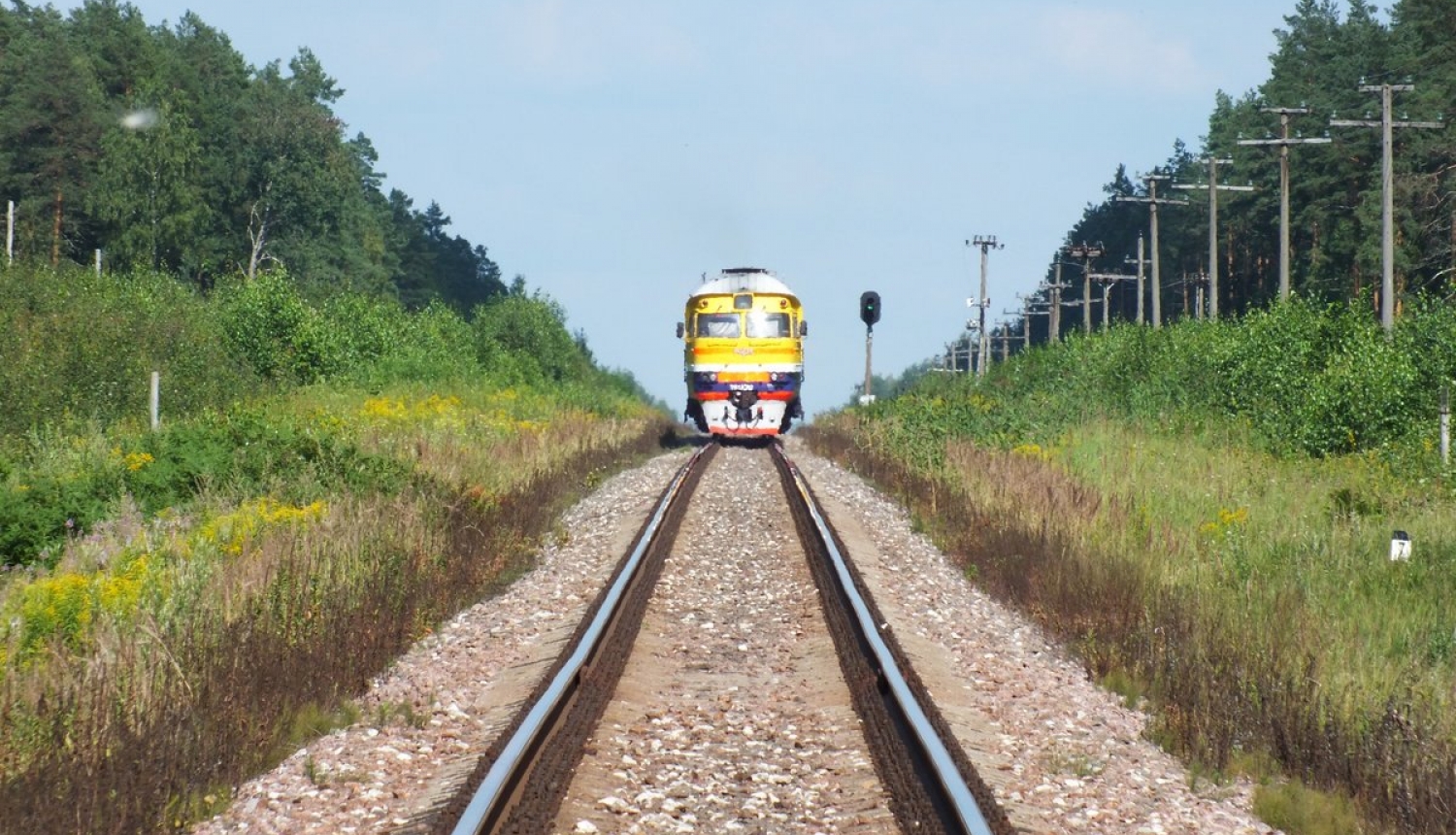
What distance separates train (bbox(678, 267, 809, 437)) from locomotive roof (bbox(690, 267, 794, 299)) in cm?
2

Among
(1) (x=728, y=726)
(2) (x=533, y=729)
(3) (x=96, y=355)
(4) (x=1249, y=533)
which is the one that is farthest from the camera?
(3) (x=96, y=355)

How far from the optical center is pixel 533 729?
7547mm

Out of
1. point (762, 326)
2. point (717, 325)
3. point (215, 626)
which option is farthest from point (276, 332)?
point (215, 626)

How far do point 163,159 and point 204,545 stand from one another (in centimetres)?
7204

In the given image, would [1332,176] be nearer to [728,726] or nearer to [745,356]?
[745,356]

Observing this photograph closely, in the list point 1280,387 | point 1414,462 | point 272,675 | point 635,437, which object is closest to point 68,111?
point 635,437

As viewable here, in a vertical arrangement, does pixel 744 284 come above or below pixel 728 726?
above

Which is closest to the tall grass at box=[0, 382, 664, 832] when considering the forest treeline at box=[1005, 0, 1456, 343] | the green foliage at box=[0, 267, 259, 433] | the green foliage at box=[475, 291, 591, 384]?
the green foliage at box=[0, 267, 259, 433]

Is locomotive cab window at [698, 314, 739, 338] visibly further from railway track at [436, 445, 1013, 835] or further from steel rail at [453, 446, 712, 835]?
steel rail at [453, 446, 712, 835]

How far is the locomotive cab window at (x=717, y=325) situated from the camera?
1305 inches

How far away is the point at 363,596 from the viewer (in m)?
10.9

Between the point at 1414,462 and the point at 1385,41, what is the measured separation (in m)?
53.0

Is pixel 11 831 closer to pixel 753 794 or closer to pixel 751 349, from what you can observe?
pixel 753 794

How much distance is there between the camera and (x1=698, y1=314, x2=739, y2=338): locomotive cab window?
109 ft
